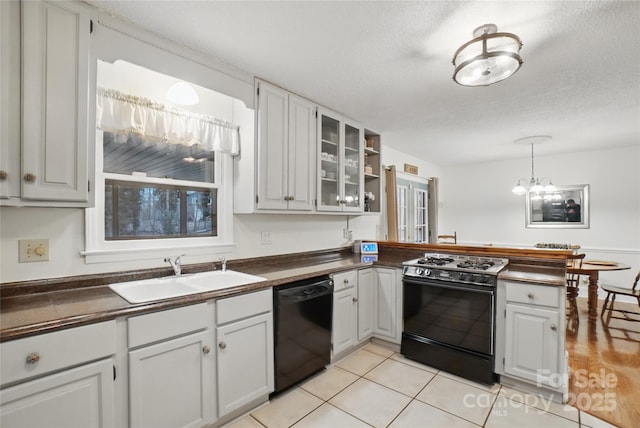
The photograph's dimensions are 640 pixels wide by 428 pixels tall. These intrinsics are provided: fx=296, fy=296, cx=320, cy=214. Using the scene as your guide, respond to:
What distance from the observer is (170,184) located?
2.21m

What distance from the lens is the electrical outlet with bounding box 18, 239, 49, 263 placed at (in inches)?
60.3

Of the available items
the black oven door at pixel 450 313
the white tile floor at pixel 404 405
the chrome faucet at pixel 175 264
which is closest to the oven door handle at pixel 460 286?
the black oven door at pixel 450 313

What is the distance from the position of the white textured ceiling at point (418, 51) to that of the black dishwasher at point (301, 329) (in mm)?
1624

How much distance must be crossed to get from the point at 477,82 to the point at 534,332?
1779mm

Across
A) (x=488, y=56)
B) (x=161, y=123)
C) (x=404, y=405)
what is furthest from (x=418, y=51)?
(x=404, y=405)

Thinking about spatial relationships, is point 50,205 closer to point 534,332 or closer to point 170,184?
point 170,184

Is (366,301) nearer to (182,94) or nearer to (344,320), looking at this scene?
Answer: (344,320)

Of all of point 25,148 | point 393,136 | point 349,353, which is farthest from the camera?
point 393,136

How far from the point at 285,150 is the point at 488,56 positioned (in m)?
1.56

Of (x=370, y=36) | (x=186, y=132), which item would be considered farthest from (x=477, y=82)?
(x=186, y=132)

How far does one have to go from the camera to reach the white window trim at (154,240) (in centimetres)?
176

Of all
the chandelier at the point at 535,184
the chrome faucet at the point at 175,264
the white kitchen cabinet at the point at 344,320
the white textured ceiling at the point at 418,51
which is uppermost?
the white textured ceiling at the point at 418,51

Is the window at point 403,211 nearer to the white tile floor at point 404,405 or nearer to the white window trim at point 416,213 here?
the white window trim at point 416,213

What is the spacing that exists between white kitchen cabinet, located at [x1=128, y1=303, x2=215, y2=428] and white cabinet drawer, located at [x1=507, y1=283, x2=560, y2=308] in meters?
2.12
